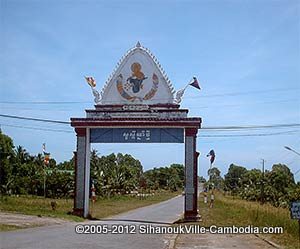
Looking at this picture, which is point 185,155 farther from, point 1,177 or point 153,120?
point 1,177

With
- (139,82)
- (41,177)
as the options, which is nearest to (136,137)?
(139,82)

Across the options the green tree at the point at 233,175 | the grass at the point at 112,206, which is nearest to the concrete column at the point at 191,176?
the grass at the point at 112,206

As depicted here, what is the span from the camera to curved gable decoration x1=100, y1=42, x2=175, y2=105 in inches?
1013

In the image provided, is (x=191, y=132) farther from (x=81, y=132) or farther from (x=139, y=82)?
(x=81, y=132)

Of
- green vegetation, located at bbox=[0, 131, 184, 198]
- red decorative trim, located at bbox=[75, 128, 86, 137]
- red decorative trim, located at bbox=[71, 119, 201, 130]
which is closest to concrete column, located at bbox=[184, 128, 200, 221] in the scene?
red decorative trim, located at bbox=[71, 119, 201, 130]

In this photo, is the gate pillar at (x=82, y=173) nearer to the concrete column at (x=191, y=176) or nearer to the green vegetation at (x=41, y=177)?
the concrete column at (x=191, y=176)

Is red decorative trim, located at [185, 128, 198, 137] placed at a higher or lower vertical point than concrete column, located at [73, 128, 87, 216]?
higher

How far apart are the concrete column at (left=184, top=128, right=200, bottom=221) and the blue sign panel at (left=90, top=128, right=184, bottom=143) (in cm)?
50

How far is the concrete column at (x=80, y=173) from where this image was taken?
2592 centimetres

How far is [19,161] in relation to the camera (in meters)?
56.4

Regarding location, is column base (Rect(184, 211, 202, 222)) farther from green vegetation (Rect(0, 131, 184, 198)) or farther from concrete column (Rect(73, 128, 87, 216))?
green vegetation (Rect(0, 131, 184, 198))

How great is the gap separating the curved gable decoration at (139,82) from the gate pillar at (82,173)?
2238 millimetres

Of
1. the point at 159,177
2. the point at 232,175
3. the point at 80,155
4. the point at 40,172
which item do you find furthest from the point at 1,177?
the point at 232,175

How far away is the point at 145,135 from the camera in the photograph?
84.2 ft
